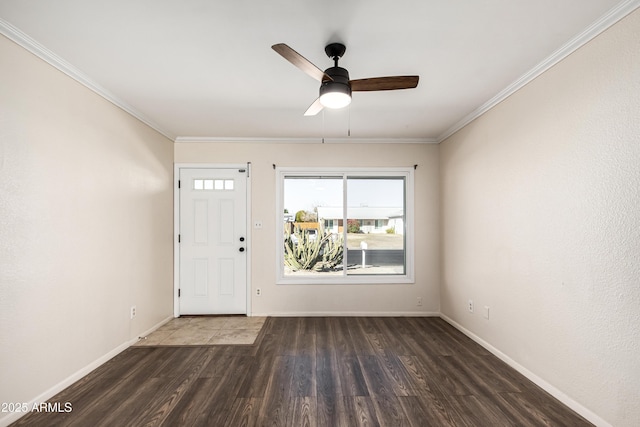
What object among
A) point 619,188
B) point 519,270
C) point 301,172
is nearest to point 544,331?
point 519,270

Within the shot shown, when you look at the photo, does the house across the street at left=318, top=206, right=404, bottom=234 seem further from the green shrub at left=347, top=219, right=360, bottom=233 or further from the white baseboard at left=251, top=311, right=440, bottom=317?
the white baseboard at left=251, top=311, right=440, bottom=317

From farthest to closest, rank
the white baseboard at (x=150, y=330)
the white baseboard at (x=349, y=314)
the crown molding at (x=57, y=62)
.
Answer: the white baseboard at (x=349, y=314) → the white baseboard at (x=150, y=330) → the crown molding at (x=57, y=62)

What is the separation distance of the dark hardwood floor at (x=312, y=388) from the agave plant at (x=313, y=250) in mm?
1177

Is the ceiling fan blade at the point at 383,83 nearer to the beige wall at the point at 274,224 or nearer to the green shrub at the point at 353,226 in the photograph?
the beige wall at the point at 274,224

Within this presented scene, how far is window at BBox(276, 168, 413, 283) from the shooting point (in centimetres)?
429

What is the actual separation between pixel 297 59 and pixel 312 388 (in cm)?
233

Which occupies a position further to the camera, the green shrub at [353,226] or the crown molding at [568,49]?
the green shrub at [353,226]

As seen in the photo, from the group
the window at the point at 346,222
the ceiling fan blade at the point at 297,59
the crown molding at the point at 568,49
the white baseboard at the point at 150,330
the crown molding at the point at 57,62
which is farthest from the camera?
the window at the point at 346,222

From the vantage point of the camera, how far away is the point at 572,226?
205 cm

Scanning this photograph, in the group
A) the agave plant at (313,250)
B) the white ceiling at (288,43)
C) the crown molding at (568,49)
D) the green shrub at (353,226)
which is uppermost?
the white ceiling at (288,43)

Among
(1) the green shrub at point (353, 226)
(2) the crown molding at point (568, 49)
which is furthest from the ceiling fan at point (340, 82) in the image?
(1) the green shrub at point (353, 226)

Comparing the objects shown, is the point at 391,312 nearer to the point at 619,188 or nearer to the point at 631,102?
the point at 619,188

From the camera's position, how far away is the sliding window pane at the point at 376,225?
4.30m

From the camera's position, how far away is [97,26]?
6.08 feet
